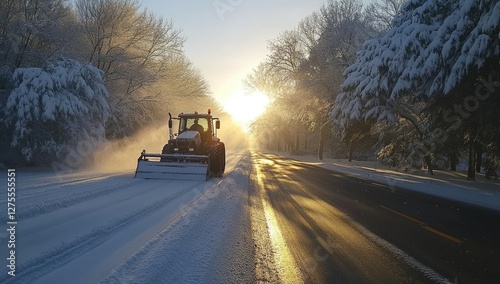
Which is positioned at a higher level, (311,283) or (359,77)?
(359,77)

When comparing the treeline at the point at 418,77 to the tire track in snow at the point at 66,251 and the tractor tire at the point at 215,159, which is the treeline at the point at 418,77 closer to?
the tractor tire at the point at 215,159

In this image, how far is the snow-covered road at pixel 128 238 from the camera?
379cm

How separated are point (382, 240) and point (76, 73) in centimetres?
1487

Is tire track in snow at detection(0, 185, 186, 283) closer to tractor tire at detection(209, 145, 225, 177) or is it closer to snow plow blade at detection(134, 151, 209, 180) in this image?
snow plow blade at detection(134, 151, 209, 180)

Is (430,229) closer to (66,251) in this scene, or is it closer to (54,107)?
(66,251)

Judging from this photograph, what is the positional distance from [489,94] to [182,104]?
26448 millimetres

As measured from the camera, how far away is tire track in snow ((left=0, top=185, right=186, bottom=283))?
371 cm

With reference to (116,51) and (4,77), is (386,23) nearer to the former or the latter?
(116,51)

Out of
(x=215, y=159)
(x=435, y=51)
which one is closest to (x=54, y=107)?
(x=215, y=159)

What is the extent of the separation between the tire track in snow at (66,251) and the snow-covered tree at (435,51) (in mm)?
9600

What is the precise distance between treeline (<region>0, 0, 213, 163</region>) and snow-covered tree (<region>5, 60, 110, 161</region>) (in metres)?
0.04

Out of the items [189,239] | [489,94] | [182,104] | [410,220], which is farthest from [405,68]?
[182,104]

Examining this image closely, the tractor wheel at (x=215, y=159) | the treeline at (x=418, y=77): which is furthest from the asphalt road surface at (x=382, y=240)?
the tractor wheel at (x=215, y=159)

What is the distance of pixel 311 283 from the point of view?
3.75m
